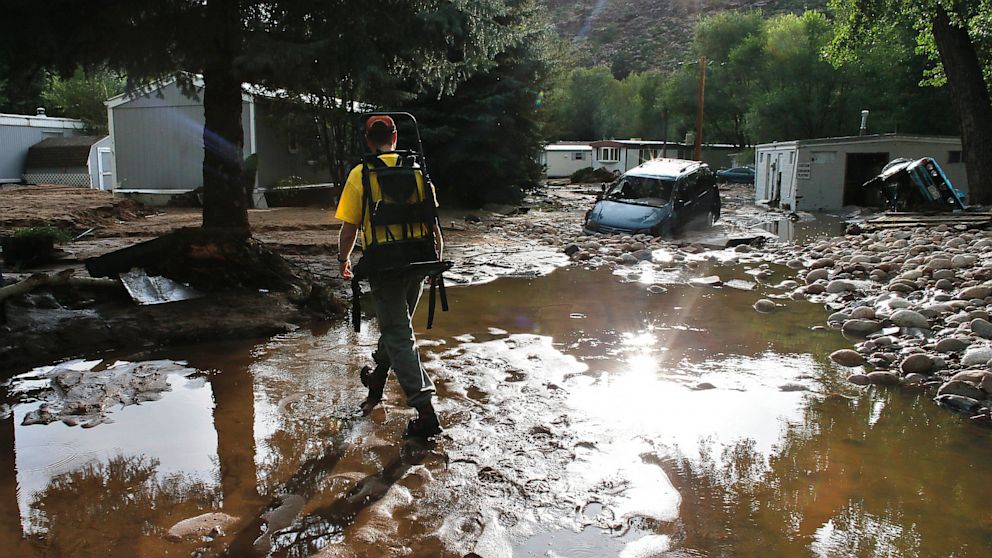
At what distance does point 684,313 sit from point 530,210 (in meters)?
18.2

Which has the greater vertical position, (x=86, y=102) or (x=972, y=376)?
(x=86, y=102)

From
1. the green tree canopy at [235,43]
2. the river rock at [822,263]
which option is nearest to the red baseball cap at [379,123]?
the green tree canopy at [235,43]

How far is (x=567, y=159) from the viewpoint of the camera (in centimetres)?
5659

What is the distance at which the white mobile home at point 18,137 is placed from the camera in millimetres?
30781

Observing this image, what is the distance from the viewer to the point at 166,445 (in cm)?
442

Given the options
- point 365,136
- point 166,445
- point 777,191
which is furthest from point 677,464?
point 777,191

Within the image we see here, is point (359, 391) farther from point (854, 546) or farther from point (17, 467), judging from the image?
point (854, 546)

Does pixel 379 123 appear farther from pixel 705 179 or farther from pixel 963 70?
pixel 963 70

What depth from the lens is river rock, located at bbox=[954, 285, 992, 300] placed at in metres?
7.96

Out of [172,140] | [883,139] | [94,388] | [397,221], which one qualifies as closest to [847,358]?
[397,221]

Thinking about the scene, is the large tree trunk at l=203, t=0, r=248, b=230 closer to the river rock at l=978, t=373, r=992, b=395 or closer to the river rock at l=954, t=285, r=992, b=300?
the river rock at l=978, t=373, r=992, b=395

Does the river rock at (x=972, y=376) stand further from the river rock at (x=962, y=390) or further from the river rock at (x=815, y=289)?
the river rock at (x=815, y=289)

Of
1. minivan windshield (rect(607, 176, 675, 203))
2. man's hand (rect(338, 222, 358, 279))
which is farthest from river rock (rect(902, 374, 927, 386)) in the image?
minivan windshield (rect(607, 176, 675, 203))

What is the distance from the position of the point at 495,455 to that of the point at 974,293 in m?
6.34
